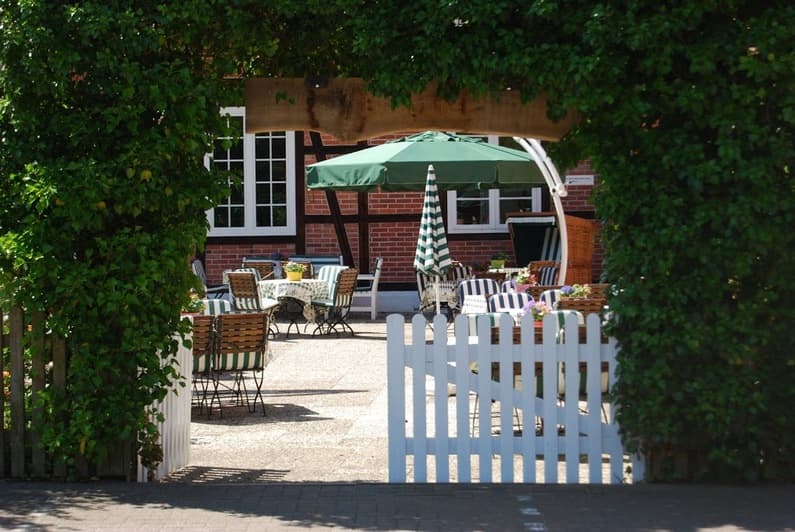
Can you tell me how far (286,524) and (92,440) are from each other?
4.78ft

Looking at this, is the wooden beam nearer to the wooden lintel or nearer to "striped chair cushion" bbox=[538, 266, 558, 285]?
"striped chair cushion" bbox=[538, 266, 558, 285]

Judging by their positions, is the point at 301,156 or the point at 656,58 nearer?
the point at 656,58

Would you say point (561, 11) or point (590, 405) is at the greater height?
point (561, 11)

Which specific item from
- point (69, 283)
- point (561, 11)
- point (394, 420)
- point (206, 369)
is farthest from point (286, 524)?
point (206, 369)

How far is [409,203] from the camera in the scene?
19.0 meters

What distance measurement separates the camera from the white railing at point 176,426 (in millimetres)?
7043

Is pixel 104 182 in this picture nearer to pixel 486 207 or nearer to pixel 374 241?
pixel 374 241

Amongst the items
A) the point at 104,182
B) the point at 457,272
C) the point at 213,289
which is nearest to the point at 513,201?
the point at 457,272

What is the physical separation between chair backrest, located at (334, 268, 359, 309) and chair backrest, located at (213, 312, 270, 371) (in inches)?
239

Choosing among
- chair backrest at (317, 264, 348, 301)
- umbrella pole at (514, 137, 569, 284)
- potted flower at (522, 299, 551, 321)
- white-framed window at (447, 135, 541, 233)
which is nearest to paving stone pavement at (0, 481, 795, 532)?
potted flower at (522, 299, 551, 321)

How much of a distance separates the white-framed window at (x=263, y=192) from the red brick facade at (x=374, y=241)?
0.17 meters

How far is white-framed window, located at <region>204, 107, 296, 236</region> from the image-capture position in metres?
19.2

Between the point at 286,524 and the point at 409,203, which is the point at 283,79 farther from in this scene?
the point at 409,203

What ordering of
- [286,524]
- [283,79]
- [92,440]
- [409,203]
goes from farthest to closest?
[409,203]
[283,79]
[92,440]
[286,524]
